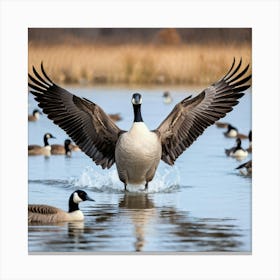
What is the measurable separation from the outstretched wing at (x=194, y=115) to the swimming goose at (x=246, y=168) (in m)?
0.64

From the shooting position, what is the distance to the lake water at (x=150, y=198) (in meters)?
14.2

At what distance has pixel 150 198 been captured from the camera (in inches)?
615

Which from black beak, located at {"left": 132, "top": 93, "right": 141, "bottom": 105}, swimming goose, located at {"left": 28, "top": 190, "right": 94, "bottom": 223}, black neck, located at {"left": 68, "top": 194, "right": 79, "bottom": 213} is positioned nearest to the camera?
swimming goose, located at {"left": 28, "top": 190, "right": 94, "bottom": 223}

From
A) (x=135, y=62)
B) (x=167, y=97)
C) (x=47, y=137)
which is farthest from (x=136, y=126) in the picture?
(x=47, y=137)

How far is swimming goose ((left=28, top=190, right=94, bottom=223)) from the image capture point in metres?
14.6

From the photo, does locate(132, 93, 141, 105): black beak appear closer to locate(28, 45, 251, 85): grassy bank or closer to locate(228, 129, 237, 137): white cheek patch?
locate(28, 45, 251, 85): grassy bank

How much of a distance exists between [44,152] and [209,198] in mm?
2301

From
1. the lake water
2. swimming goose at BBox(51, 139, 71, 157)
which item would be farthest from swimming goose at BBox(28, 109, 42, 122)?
swimming goose at BBox(51, 139, 71, 157)

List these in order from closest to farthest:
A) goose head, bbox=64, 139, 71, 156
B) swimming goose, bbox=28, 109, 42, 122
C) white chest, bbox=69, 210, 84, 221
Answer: white chest, bbox=69, 210, 84, 221 → swimming goose, bbox=28, 109, 42, 122 → goose head, bbox=64, 139, 71, 156

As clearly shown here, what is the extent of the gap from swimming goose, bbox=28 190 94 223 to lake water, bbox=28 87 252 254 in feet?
0.30

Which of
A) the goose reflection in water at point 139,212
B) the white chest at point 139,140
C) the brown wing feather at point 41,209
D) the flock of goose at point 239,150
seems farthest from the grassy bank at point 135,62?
the brown wing feather at point 41,209
